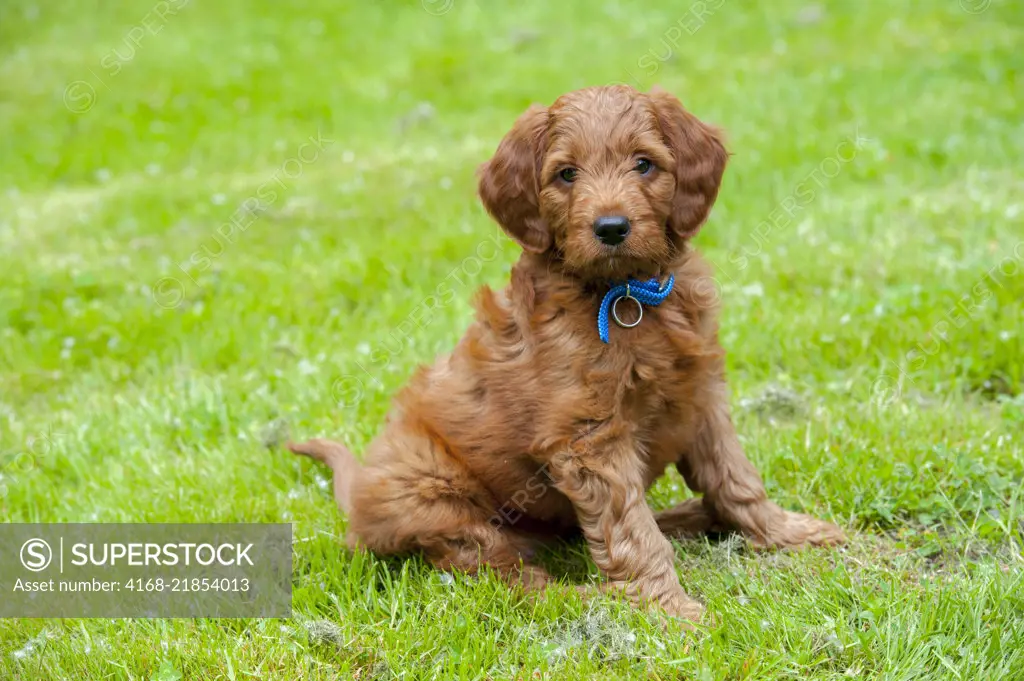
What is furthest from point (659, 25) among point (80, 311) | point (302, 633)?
point (302, 633)

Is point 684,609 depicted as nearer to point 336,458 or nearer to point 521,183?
point 521,183

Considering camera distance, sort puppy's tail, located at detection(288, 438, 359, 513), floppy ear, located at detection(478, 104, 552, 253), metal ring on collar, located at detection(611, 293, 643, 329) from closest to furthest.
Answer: metal ring on collar, located at detection(611, 293, 643, 329) < floppy ear, located at detection(478, 104, 552, 253) < puppy's tail, located at detection(288, 438, 359, 513)

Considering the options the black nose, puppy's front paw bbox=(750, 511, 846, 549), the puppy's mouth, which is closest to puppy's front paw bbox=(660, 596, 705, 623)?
puppy's front paw bbox=(750, 511, 846, 549)

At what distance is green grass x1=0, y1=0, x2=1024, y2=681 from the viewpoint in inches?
141

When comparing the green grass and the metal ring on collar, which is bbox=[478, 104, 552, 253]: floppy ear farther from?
the green grass

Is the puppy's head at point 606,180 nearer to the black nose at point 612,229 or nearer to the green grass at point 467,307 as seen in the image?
the black nose at point 612,229

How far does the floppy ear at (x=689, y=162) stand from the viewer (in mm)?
3746

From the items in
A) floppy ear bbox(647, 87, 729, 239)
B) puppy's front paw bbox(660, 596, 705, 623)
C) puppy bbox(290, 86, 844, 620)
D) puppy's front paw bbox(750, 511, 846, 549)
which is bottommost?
puppy's front paw bbox(660, 596, 705, 623)

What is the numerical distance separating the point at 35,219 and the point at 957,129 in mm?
8885

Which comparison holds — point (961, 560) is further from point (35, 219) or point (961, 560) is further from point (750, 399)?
point (35, 219)

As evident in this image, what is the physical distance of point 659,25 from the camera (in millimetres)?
13820

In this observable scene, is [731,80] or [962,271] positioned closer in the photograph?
[962,271]

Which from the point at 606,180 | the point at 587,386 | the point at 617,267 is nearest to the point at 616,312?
the point at 617,267

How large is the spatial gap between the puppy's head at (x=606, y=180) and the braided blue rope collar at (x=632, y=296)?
0.17 feet
